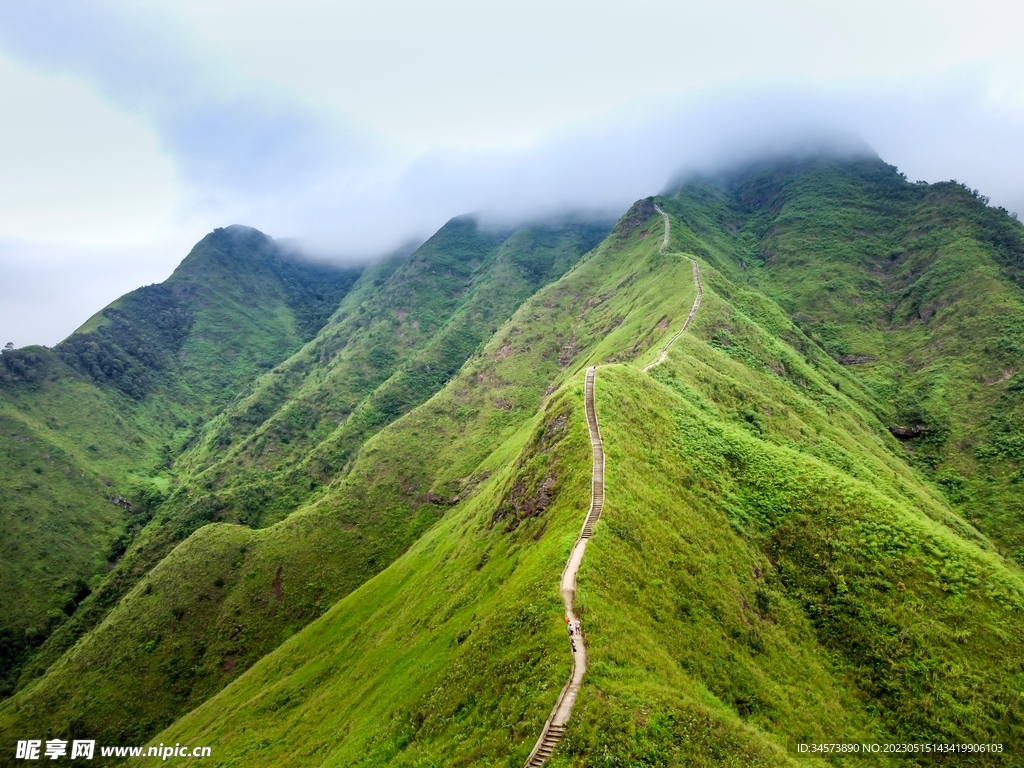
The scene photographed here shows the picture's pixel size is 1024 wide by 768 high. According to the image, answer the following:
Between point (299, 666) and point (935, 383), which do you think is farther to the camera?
point (935, 383)

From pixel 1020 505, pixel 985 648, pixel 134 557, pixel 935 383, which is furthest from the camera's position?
pixel 134 557

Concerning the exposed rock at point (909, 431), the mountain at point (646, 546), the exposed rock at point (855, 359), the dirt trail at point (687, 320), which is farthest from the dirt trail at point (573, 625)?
the exposed rock at point (855, 359)

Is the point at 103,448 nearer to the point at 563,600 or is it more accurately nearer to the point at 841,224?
the point at 563,600

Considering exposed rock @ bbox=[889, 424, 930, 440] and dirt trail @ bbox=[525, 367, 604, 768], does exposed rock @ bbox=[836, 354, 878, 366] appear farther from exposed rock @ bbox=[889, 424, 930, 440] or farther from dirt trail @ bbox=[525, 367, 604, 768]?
dirt trail @ bbox=[525, 367, 604, 768]

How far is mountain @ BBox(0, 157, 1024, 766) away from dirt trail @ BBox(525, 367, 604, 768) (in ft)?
1.77

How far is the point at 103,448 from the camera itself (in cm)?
19725

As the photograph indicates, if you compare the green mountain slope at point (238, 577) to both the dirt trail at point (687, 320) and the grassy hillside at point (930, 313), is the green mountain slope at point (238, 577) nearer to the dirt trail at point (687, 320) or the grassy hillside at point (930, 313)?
the dirt trail at point (687, 320)

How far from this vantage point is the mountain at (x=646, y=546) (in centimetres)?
3200

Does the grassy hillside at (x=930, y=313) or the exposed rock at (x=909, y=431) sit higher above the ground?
the grassy hillside at (x=930, y=313)

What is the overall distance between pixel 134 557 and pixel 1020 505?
20203 cm

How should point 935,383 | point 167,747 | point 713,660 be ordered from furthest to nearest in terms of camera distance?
point 935,383 → point 167,747 → point 713,660

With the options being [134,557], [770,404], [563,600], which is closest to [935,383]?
[770,404]

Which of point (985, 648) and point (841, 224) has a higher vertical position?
point (841, 224)

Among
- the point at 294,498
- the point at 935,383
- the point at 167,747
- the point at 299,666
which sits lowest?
the point at 167,747
